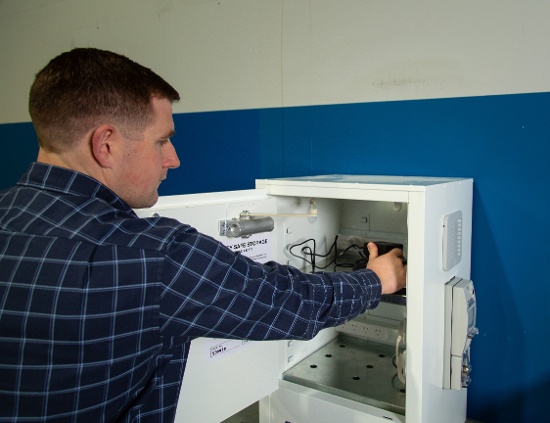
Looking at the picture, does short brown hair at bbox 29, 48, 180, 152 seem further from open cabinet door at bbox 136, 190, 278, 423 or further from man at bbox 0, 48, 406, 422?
open cabinet door at bbox 136, 190, 278, 423

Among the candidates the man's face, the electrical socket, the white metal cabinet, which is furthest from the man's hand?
the man's face

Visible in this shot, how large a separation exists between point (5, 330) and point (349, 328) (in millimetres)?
1108

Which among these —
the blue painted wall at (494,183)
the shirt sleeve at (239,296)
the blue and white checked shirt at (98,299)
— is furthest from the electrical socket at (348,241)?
the blue and white checked shirt at (98,299)

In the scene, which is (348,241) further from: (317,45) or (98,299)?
(98,299)

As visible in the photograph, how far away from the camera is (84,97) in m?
0.77

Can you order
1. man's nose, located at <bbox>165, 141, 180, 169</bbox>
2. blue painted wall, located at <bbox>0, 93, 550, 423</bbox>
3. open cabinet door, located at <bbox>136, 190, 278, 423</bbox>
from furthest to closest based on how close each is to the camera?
blue painted wall, located at <bbox>0, 93, 550, 423</bbox> → open cabinet door, located at <bbox>136, 190, 278, 423</bbox> → man's nose, located at <bbox>165, 141, 180, 169</bbox>

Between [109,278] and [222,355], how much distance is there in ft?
1.66

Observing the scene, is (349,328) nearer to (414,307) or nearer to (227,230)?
(414,307)

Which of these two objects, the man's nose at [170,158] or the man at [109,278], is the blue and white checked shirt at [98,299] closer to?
the man at [109,278]

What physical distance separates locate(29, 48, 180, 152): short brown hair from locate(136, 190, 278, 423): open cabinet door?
7.6 inches

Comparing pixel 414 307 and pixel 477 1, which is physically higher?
pixel 477 1

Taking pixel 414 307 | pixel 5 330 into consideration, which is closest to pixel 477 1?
pixel 414 307

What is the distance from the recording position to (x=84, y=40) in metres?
2.39

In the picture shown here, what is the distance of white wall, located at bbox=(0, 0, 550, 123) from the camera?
1.36 metres
